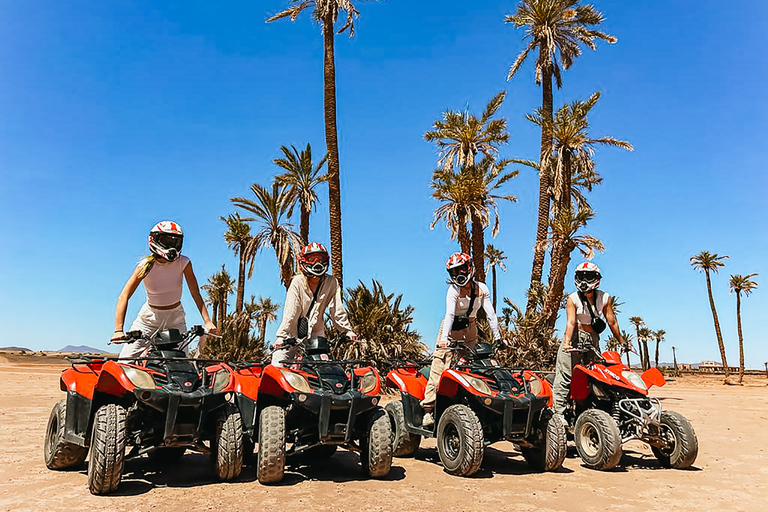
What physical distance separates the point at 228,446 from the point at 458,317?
3393 mm

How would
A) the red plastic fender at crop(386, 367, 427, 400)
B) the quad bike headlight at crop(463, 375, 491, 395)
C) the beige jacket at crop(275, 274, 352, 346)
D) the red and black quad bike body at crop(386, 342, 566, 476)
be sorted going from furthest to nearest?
1. the red plastic fender at crop(386, 367, 427, 400)
2. the beige jacket at crop(275, 274, 352, 346)
3. the quad bike headlight at crop(463, 375, 491, 395)
4. the red and black quad bike body at crop(386, 342, 566, 476)

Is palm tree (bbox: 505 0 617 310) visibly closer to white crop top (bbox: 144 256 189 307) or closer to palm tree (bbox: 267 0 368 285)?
palm tree (bbox: 267 0 368 285)

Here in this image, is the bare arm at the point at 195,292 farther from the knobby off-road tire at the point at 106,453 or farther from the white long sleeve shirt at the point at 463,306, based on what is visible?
the white long sleeve shirt at the point at 463,306

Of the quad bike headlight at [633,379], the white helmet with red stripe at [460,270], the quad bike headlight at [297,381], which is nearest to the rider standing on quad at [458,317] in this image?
the white helmet with red stripe at [460,270]

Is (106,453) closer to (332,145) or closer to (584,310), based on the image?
(584,310)

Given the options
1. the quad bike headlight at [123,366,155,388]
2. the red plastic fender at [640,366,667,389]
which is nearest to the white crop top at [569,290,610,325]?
the red plastic fender at [640,366,667,389]

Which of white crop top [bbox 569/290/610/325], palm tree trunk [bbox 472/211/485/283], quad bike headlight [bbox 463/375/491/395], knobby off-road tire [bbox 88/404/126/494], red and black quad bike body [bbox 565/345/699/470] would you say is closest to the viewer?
knobby off-road tire [bbox 88/404/126/494]

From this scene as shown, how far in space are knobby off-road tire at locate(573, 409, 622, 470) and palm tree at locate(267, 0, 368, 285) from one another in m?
16.6

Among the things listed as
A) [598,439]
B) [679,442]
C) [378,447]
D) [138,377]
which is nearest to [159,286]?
[138,377]

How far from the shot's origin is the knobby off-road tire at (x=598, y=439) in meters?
6.94

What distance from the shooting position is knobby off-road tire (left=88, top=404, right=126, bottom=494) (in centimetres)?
522

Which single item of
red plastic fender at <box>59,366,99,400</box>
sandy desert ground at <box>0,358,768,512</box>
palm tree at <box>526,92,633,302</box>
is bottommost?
sandy desert ground at <box>0,358,768,512</box>

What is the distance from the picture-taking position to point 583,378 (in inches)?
307

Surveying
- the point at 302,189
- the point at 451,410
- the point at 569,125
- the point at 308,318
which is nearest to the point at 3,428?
the point at 308,318
